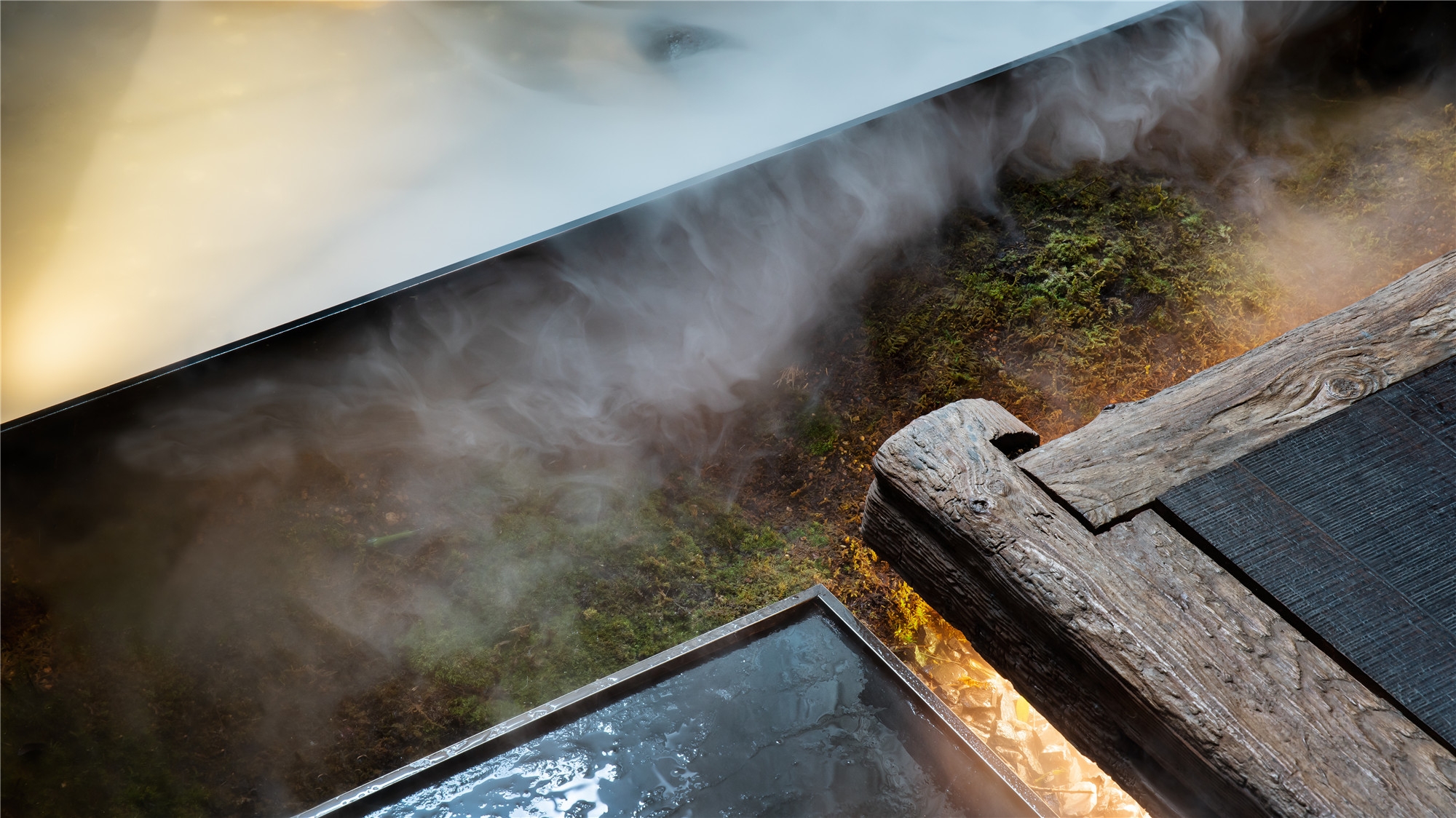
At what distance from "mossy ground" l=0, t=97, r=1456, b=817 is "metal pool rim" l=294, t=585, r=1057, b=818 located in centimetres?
42

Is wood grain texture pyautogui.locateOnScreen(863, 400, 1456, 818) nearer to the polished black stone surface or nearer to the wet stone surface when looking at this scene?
the polished black stone surface

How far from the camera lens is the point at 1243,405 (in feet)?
5.18

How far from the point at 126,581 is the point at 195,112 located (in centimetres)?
129

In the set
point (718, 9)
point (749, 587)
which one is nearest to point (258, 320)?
point (749, 587)

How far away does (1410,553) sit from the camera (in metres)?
1.39

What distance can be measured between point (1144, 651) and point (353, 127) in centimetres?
237

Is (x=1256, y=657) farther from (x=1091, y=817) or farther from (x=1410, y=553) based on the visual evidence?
(x=1091, y=817)

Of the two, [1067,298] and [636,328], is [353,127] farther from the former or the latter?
[1067,298]

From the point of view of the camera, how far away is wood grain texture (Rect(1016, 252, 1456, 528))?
1.50m

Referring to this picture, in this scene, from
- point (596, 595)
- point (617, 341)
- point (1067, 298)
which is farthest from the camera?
point (1067, 298)

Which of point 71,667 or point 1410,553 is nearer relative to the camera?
point 1410,553

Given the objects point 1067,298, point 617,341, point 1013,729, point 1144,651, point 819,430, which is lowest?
point 1013,729

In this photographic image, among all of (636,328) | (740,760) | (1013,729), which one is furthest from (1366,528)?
(636,328)

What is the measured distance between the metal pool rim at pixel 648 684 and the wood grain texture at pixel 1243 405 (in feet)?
1.70
